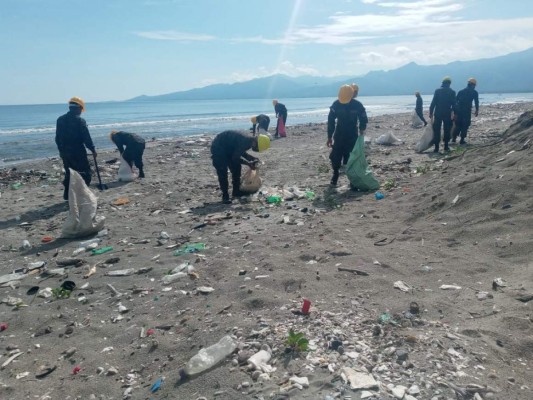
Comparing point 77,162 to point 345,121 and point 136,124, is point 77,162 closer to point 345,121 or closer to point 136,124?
point 345,121

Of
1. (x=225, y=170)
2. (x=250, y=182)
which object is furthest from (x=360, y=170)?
(x=225, y=170)

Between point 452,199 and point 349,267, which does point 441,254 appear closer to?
point 349,267

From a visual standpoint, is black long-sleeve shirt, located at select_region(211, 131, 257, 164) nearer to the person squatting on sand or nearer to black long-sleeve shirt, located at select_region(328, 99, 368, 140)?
the person squatting on sand

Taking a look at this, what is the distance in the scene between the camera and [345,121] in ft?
27.3

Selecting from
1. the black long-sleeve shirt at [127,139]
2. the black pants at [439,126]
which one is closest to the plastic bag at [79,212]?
the black long-sleeve shirt at [127,139]

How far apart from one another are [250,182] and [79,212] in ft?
10.5

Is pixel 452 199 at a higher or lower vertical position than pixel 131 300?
higher

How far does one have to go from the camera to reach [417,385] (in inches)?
103

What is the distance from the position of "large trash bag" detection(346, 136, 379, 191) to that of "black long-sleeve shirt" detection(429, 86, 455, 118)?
4050 millimetres

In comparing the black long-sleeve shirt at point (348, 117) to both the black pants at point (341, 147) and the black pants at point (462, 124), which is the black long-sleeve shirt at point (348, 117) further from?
the black pants at point (462, 124)

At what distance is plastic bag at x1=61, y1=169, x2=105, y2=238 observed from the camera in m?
6.42

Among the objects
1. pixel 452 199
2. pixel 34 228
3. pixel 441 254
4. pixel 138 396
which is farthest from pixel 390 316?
pixel 34 228

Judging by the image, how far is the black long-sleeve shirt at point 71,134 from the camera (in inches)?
311

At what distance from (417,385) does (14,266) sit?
16.9ft
